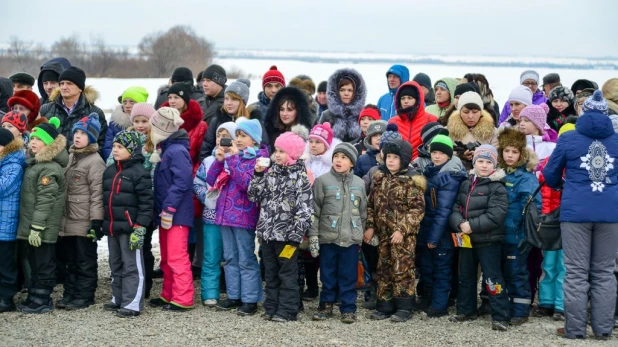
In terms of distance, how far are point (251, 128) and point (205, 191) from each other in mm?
837

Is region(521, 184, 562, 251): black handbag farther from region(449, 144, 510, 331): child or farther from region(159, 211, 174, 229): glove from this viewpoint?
region(159, 211, 174, 229): glove

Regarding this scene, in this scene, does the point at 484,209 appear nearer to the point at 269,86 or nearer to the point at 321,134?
the point at 321,134

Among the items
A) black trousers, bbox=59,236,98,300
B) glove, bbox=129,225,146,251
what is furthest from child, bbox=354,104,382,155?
black trousers, bbox=59,236,98,300

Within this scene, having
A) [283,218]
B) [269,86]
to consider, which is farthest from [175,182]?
[269,86]

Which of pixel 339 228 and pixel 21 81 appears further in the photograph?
pixel 21 81

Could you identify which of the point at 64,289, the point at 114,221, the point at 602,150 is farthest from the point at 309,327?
the point at 602,150

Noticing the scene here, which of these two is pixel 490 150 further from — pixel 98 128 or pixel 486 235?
pixel 98 128

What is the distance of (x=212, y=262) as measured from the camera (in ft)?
Result: 25.0

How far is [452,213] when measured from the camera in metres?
7.22

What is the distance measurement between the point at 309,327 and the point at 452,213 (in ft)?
5.91

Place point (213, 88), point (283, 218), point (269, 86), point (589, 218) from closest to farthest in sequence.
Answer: point (589, 218) < point (283, 218) < point (213, 88) < point (269, 86)

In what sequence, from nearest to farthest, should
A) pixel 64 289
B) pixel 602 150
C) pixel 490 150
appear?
1. pixel 602 150
2. pixel 490 150
3. pixel 64 289

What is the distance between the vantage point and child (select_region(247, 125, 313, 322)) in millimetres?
7004

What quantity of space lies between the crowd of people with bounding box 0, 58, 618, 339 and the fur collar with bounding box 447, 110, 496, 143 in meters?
0.04
